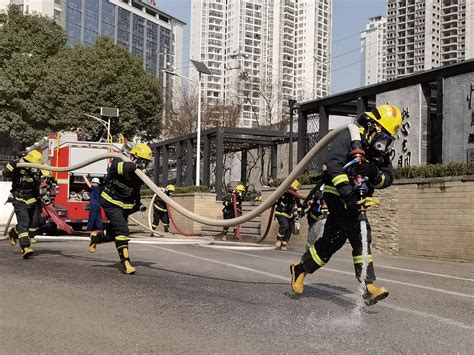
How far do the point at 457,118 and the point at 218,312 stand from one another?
11405 mm

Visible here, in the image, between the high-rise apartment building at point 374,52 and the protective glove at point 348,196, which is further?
the high-rise apartment building at point 374,52

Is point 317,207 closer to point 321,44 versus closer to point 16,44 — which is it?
point 16,44

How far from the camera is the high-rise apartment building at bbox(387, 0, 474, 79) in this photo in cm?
13975

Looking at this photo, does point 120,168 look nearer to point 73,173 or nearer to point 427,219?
point 427,219

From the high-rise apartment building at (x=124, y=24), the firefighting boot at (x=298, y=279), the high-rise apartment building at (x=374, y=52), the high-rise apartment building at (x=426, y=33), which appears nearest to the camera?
the firefighting boot at (x=298, y=279)

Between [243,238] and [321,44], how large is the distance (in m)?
96.8

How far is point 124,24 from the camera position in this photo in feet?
402

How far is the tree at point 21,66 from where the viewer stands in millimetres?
42000

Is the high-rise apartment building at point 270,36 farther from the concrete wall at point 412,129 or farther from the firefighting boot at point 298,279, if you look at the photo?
the firefighting boot at point 298,279

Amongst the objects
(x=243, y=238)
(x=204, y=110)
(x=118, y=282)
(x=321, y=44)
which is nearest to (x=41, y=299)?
(x=118, y=282)

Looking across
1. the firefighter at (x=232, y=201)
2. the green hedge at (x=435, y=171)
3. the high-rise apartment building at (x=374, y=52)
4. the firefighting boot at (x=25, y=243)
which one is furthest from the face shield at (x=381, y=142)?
the high-rise apartment building at (x=374, y=52)

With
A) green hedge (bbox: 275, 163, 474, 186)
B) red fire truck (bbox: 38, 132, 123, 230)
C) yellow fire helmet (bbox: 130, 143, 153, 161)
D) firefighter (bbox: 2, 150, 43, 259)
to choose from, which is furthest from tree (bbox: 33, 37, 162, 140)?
yellow fire helmet (bbox: 130, 143, 153, 161)

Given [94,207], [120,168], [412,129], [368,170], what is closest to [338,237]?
[368,170]

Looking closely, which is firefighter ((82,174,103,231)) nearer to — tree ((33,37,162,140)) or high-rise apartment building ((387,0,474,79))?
tree ((33,37,162,140))
